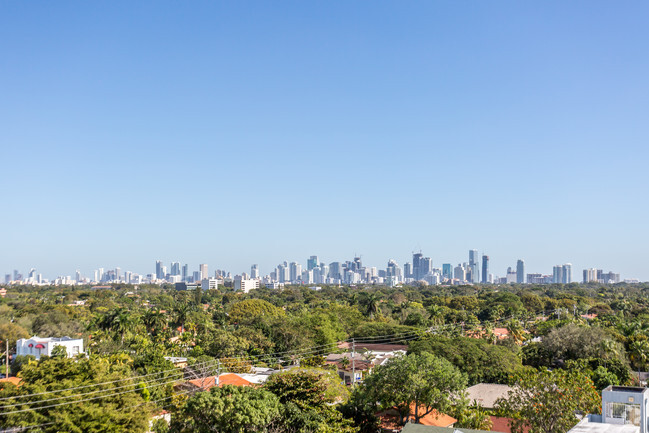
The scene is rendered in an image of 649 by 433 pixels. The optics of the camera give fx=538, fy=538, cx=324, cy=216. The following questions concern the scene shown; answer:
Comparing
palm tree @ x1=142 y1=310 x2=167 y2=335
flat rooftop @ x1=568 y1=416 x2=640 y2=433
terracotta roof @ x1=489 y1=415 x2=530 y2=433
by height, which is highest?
flat rooftop @ x1=568 y1=416 x2=640 y2=433

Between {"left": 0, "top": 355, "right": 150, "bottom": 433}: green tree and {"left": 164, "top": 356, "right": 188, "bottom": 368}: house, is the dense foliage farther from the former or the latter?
{"left": 164, "top": 356, "right": 188, "bottom": 368}: house

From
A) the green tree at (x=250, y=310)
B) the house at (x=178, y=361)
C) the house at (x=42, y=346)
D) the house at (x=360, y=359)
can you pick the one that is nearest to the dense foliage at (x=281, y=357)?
the green tree at (x=250, y=310)

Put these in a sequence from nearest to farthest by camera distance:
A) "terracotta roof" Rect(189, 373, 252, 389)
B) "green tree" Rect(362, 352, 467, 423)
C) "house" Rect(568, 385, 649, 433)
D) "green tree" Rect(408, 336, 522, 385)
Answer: "house" Rect(568, 385, 649, 433)
"green tree" Rect(362, 352, 467, 423)
"terracotta roof" Rect(189, 373, 252, 389)
"green tree" Rect(408, 336, 522, 385)

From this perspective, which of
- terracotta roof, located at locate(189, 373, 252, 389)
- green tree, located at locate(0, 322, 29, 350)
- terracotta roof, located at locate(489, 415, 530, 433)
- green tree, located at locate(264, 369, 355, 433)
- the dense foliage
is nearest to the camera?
green tree, located at locate(264, 369, 355, 433)

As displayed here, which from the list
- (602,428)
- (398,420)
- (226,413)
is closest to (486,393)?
(398,420)

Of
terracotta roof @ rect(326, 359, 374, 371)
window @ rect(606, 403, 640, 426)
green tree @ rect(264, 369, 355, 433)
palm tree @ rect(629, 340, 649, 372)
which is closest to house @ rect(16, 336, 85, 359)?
terracotta roof @ rect(326, 359, 374, 371)

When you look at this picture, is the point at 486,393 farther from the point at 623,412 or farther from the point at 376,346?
the point at 376,346

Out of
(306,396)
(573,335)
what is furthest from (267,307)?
(306,396)

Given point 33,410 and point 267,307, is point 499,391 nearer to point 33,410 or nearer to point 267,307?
point 33,410
